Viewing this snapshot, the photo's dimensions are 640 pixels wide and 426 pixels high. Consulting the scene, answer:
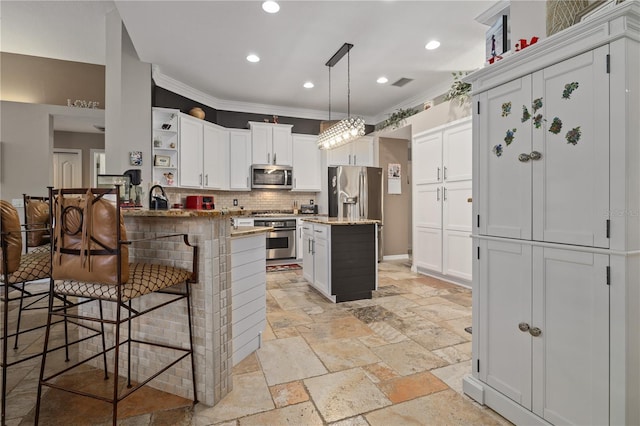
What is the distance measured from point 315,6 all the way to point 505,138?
2317mm

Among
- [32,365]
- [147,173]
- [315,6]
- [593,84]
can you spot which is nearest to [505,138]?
[593,84]

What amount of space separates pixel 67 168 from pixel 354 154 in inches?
219

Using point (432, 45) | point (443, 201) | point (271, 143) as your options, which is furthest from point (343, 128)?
point (271, 143)

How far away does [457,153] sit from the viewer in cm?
425

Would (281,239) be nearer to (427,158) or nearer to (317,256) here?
(317,256)

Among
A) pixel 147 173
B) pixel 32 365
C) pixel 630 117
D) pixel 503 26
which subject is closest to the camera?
pixel 630 117

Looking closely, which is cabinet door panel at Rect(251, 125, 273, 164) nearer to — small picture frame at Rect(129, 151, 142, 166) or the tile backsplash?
the tile backsplash

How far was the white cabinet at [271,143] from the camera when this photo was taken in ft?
19.1

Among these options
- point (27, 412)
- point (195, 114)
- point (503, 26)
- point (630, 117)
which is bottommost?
point (27, 412)

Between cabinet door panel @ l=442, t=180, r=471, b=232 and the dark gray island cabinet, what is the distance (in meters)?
1.30

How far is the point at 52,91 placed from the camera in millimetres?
5098

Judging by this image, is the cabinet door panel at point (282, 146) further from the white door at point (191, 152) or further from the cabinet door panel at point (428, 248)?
the cabinet door panel at point (428, 248)

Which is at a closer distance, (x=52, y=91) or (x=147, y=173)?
(x=147, y=173)

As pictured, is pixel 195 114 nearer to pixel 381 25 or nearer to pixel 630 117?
pixel 381 25
